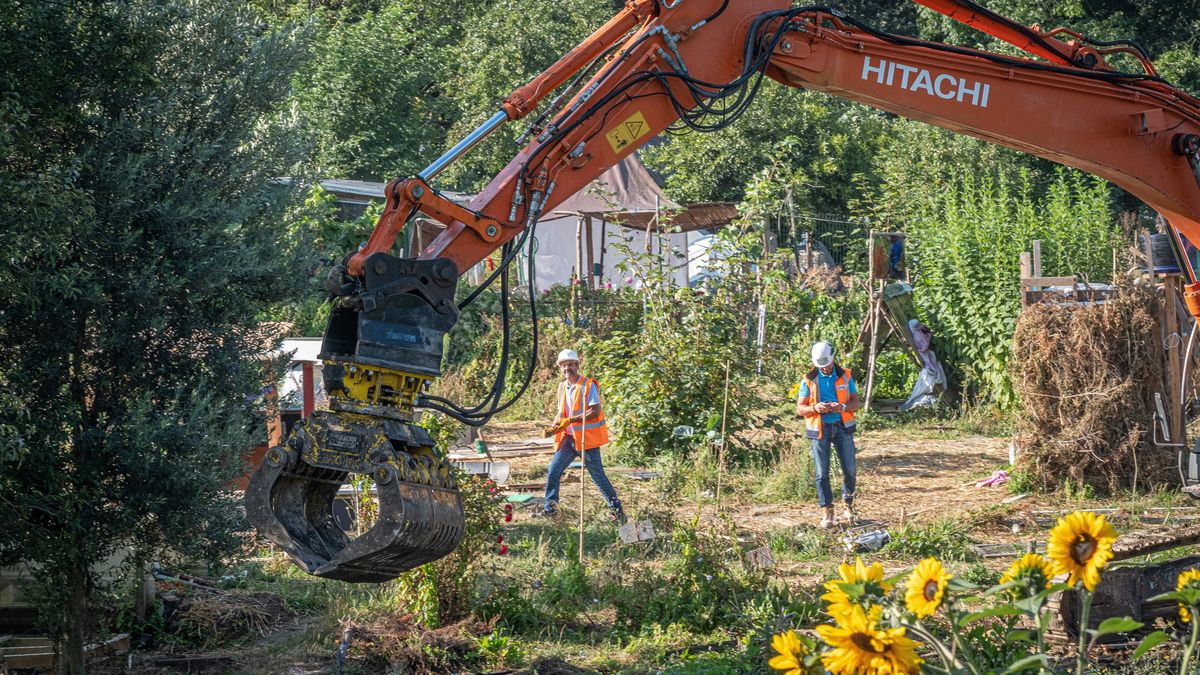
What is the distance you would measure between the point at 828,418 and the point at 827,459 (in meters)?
0.40

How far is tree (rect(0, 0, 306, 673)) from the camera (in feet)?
22.8

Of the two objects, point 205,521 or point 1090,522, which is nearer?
point 1090,522

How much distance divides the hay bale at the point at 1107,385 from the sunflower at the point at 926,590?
10.4m

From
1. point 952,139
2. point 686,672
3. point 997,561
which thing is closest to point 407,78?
point 952,139

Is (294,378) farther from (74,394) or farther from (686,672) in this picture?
(686,672)

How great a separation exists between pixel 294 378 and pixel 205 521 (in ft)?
17.9

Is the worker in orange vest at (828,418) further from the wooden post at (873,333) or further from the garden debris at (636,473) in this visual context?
the wooden post at (873,333)

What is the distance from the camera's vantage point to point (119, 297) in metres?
7.29

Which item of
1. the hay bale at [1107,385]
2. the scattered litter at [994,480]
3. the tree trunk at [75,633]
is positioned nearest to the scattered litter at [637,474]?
the scattered litter at [994,480]

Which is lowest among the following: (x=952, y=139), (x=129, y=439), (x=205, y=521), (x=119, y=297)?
(x=205, y=521)

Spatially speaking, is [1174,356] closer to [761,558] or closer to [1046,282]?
[1046,282]

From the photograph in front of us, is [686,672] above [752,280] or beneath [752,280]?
beneath

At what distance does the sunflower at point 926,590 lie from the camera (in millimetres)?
3498

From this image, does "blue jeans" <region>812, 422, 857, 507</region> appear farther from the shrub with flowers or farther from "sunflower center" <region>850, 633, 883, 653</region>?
"sunflower center" <region>850, 633, 883, 653</region>
